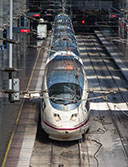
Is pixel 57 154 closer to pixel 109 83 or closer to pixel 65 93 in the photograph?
pixel 65 93

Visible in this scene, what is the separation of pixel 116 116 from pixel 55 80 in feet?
18.0

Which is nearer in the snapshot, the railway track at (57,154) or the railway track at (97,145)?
the railway track at (57,154)

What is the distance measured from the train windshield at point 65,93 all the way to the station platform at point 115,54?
15143mm

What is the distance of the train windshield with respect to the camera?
23359 millimetres

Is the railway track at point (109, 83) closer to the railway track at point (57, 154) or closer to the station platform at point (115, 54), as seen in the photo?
the station platform at point (115, 54)

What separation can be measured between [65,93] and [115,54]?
2746 centimetres

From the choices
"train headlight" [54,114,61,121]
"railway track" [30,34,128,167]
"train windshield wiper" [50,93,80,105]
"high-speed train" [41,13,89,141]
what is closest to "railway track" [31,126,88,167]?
"railway track" [30,34,128,167]

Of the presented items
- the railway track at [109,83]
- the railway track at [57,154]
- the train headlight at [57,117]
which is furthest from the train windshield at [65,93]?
the railway track at [57,154]

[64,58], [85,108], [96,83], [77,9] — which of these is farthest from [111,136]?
[77,9]

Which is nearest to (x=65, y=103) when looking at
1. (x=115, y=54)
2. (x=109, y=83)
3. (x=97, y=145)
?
(x=97, y=145)

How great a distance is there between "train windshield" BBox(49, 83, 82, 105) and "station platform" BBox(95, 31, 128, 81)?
15.1m

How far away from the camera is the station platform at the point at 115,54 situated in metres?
42.6

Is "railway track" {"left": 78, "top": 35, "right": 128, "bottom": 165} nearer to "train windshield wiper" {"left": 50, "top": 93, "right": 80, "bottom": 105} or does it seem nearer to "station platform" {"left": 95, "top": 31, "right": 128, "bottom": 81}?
"station platform" {"left": 95, "top": 31, "right": 128, "bottom": 81}

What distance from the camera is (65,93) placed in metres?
23.8
